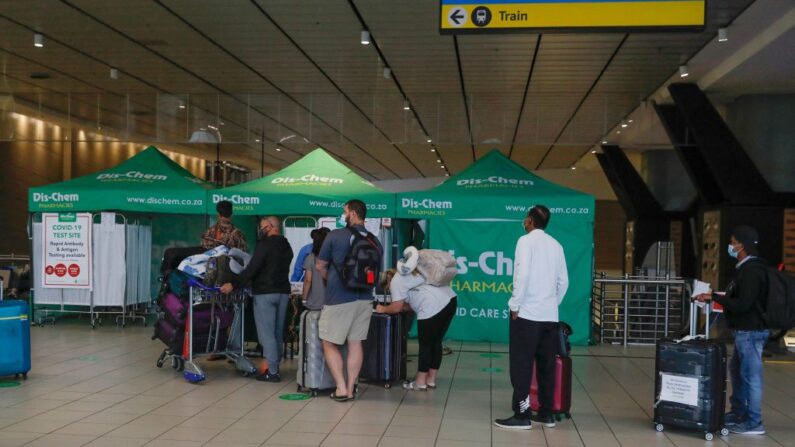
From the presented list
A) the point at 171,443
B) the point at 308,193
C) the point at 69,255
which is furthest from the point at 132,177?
the point at 171,443

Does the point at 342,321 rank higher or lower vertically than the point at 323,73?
lower

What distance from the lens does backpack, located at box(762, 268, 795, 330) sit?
5543 millimetres

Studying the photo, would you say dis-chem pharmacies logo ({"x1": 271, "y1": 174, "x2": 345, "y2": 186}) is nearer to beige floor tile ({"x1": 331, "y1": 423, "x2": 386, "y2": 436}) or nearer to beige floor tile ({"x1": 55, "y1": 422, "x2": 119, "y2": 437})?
beige floor tile ({"x1": 331, "y1": 423, "x2": 386, "y2": 436})

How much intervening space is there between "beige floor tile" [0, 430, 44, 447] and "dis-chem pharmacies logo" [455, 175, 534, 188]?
6563 mm

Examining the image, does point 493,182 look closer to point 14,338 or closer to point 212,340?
point 212,340

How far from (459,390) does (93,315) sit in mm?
6093

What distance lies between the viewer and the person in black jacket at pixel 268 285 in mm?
A: 7294

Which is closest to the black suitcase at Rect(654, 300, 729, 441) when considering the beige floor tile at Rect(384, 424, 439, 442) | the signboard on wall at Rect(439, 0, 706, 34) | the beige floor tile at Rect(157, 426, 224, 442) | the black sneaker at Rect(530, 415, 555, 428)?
the black sneaker at Rect(530, 415, 555, 428)

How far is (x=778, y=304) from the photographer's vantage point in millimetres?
5555

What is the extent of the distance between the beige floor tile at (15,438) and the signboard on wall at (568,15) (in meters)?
4.22

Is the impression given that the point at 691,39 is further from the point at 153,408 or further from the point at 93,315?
the point at 93,315

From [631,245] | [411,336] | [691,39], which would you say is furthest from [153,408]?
[631,245]

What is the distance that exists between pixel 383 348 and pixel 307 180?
12.5 ft

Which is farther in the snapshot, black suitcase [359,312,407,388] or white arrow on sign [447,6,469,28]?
black suitcase [359,312,407,388]
